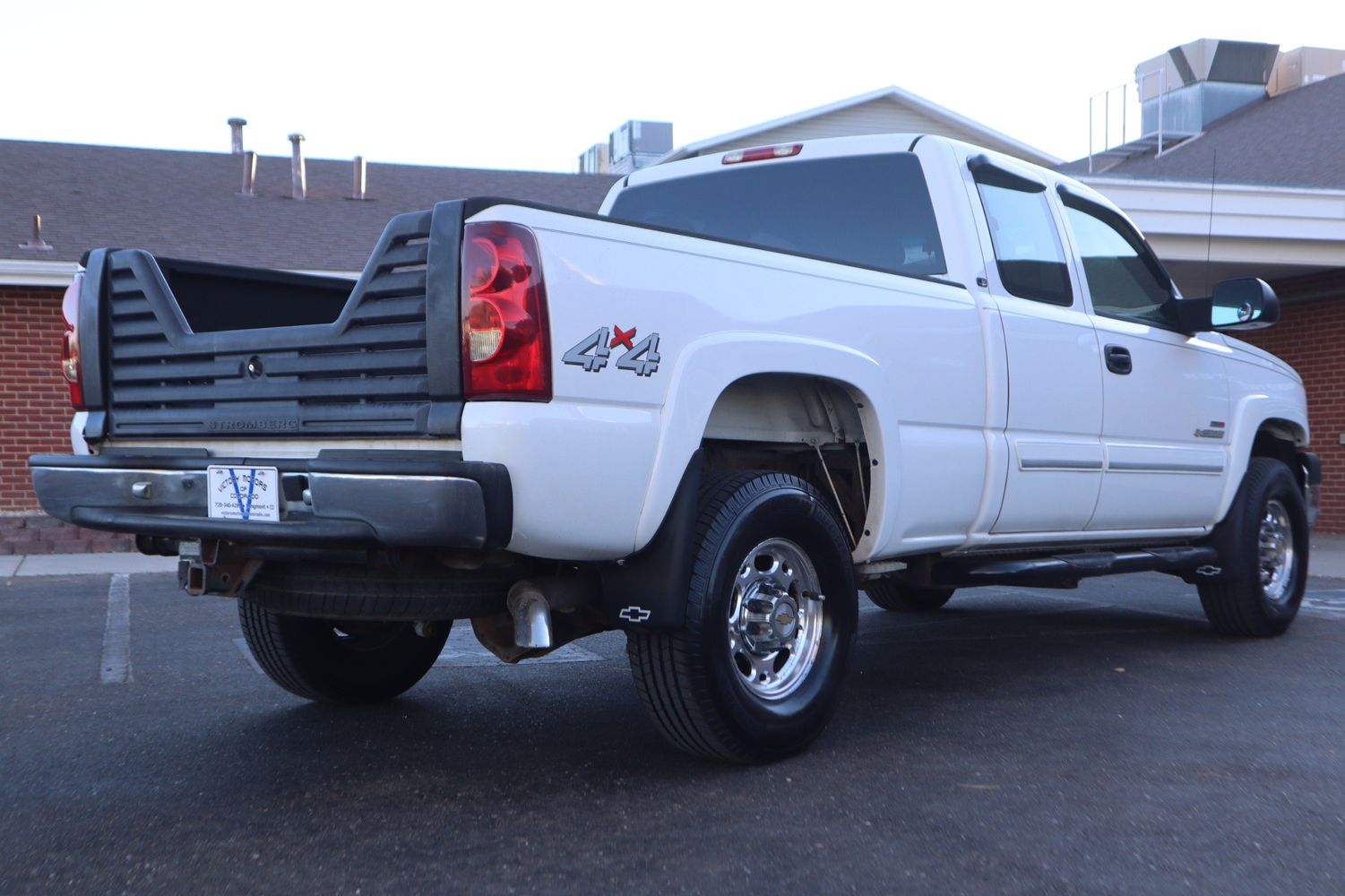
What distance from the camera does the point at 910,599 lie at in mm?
7949

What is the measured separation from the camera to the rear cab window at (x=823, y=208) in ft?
17.1

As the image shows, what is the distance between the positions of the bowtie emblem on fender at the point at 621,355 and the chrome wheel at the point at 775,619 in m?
0.73

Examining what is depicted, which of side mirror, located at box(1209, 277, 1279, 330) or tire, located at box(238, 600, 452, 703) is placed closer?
tire, located at box(238, 600, 452, 703)

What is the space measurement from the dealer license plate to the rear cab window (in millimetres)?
1936

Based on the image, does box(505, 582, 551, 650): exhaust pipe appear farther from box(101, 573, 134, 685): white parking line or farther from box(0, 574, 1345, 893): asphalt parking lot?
box(101, 573, 134, 685): white parking line

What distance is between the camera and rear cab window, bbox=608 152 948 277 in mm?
5199

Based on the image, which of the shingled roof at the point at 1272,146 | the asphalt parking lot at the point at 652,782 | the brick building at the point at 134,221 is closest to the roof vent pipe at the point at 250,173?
the brick building at the point at 134,221

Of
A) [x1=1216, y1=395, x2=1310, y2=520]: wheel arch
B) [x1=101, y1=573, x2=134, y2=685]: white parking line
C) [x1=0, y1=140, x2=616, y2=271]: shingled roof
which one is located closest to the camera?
[x1=101, y1=573, x2=134, y2=685]: white parking line

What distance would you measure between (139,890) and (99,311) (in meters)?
1.92

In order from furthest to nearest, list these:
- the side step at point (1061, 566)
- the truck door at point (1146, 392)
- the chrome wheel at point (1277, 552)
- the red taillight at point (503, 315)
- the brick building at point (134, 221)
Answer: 1. the brick building at point (134, 221)
2. the chrome wheel at point (1277, 552)
3. the truck door at point (1146, 392)
4. the side step at point (1061, 566)
5. the red taillight at point (503, 315)

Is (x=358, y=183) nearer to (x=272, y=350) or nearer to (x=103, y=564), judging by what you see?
(x=103, y=564)

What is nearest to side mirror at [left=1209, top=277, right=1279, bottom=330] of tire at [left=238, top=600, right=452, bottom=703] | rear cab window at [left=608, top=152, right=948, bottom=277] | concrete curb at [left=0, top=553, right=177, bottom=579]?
rear cab window at [left=608, top=152, right=948, bottom=277]

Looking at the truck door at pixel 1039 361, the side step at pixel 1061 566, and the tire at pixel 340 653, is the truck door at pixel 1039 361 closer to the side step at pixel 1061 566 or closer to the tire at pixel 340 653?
the side step at pixel 1061 566

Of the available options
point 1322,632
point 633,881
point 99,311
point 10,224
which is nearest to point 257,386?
point 99,311
